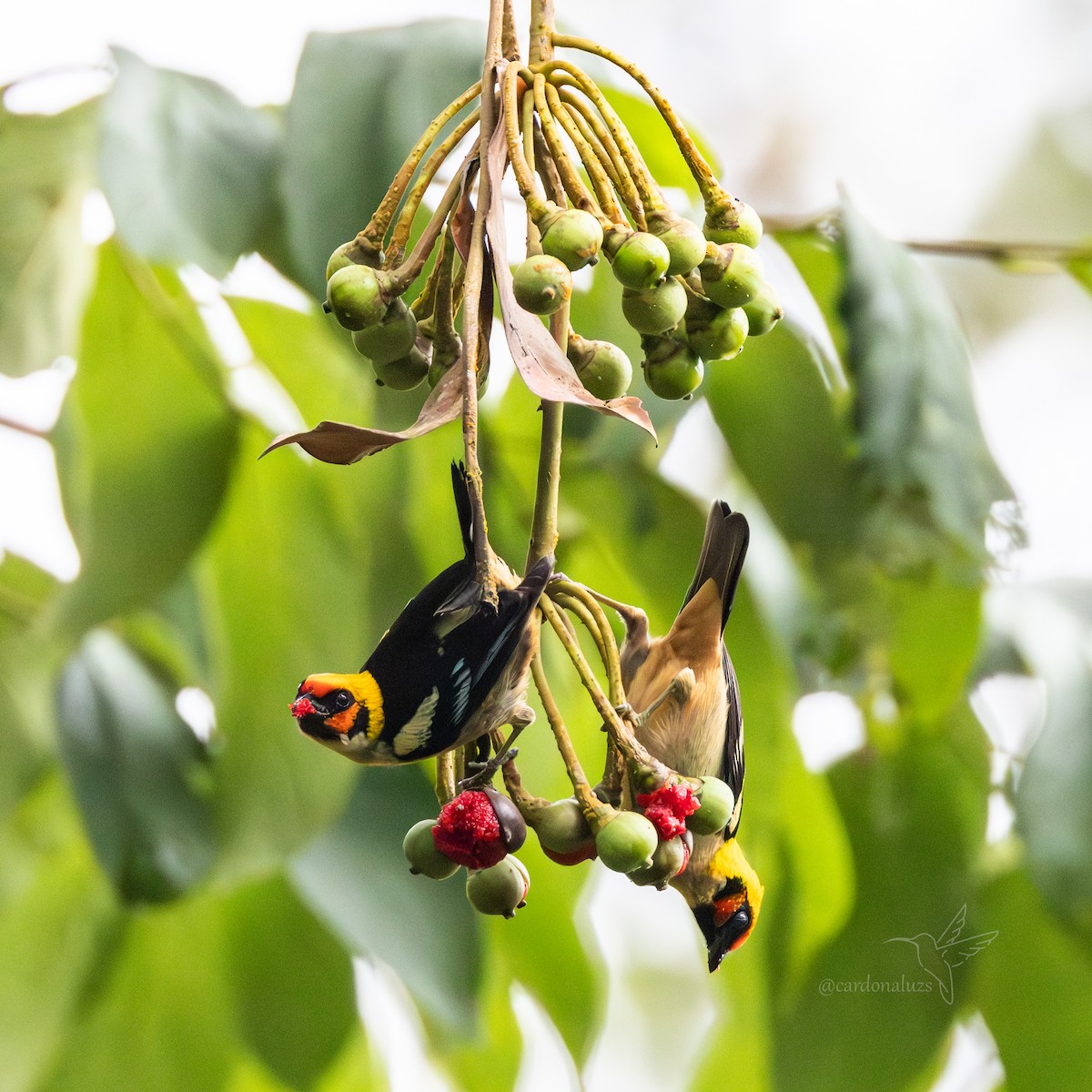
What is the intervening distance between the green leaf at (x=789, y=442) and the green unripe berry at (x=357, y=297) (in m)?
0.67

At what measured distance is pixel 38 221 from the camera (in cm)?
109

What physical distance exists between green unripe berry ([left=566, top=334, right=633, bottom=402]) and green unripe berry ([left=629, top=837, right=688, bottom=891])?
0.20 metres

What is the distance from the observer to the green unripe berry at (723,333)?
0.57 meters

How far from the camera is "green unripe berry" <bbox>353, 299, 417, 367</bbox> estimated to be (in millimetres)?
551

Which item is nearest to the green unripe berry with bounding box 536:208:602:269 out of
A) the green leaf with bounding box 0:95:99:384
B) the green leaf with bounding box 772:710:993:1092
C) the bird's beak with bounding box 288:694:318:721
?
the bird's beak with bounding box 288:694:318:721

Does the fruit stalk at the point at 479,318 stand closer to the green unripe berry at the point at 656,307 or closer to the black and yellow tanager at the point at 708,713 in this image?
the green unripe berry at the point at 656,307

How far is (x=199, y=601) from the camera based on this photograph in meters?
1.24

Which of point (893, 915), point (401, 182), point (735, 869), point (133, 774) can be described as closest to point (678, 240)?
point (401, 182)

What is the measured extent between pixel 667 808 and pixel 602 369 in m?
0.20

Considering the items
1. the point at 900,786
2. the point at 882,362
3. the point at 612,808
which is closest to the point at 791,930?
the point at 900,786

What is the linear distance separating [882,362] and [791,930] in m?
0.60

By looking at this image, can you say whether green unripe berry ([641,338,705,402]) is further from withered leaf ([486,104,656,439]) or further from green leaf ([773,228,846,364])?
green leaf ([773,228,846,364])

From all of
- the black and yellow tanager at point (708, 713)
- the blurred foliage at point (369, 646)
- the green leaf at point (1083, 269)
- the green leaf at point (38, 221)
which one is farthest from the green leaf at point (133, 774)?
the green leaf at point (1083, 269)

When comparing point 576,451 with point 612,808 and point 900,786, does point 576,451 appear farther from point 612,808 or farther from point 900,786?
point 612,808
